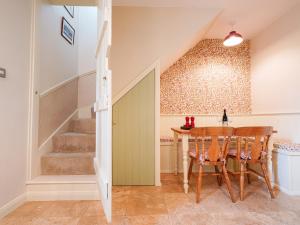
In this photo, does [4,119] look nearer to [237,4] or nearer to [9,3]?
[9,3]

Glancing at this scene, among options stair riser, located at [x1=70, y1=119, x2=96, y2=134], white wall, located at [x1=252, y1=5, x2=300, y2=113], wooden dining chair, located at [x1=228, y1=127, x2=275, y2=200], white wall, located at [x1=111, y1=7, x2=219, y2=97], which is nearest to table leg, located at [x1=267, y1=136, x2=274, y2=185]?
wooden dining chair, located at [x1=228, y1=127, x2=275, y2=200]

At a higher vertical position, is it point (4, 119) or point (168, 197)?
point (4, 119)

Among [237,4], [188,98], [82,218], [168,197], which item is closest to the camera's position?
[82,218]

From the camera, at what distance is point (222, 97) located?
3533 mm

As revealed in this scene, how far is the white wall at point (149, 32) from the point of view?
262 cm

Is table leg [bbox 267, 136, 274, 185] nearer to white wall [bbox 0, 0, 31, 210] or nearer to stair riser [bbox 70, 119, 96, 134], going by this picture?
stair riser [bbox 70, 119, 96, 134]

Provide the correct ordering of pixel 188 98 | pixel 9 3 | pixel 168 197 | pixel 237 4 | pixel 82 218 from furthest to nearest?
pixel 188 98 < pixel 237 4 < pixel 168 197 < pixel 9 3 < pixel 82 218

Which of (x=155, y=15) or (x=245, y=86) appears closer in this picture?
(x=155, y=15)

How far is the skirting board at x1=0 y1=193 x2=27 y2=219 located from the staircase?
36 cm

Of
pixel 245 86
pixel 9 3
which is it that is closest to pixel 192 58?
pixel 245 86

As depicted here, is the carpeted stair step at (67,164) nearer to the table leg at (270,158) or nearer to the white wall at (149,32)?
the white wall at (149,32)

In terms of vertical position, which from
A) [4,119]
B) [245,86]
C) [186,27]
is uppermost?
[186,27]

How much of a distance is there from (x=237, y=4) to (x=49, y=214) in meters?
3.20

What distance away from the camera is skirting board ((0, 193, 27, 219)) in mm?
1653
